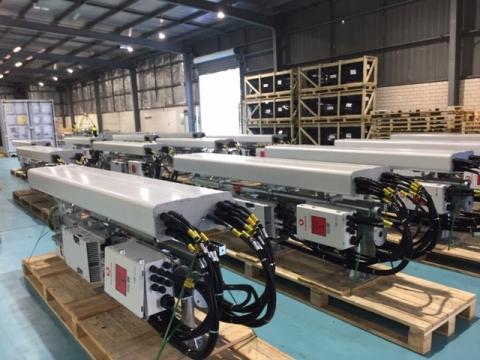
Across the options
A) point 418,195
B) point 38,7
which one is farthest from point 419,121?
point 38,7

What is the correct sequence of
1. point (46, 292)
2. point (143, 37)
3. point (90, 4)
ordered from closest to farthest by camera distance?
point (46, 292) < point (90, 4) < point (143, 37)

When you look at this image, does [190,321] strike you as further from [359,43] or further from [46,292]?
[359,43]

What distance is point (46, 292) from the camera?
3.54 metres

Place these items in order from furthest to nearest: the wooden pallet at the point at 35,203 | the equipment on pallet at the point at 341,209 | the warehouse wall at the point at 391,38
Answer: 1. the warehouse wall at the point at 391,38
2. the wooden pallet at the point at 35,203
3. the equipment on pallet at the point at 341,209

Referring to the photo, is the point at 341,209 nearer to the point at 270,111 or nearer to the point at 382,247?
the point at 382,247

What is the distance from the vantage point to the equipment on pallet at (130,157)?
718 centimetres

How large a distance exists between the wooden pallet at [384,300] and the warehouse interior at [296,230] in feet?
0.06

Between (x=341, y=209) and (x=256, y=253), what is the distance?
133cm

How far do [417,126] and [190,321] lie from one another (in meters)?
7.03

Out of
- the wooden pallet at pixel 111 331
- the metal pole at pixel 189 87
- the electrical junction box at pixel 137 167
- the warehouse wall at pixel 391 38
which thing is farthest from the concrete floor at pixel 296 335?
the metal pole at pixel 189 87

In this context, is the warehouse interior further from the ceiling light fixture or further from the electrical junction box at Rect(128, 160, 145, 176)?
the ceiling light fixture

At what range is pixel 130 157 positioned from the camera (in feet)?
27.3

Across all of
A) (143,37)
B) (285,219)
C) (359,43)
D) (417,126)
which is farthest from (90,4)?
(285,219)

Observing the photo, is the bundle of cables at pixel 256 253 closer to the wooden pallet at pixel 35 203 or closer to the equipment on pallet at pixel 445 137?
the equipment on pallet at pixel 445 137
